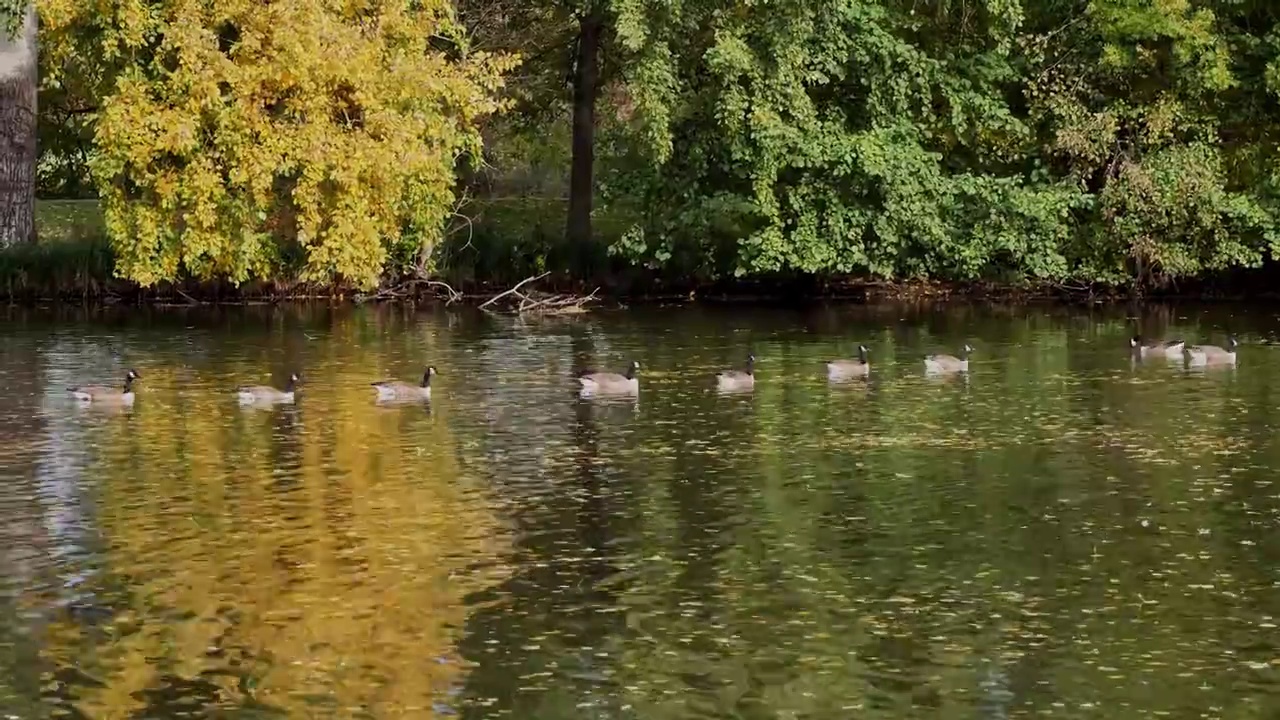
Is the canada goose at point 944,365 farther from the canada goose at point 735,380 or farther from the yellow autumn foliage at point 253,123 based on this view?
the yellow autumn foliage at point 253,123

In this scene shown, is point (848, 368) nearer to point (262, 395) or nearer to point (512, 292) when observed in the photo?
point (262, 395)

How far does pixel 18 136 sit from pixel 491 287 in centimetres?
1278

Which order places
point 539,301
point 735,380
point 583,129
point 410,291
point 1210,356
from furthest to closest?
1. point 583,129
2. point 410,291
3. point 539,301
4. point 1210,356
5. point 735,380

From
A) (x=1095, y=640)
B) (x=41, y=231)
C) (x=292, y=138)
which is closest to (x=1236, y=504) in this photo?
(x=1095, y=640)

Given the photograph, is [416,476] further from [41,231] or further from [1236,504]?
[41,231]

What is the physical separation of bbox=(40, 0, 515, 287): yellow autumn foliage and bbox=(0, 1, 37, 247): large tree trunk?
236 inches

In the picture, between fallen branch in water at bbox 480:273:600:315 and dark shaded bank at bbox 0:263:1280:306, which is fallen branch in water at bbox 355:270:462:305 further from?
fallen branch in water at bbox 480:273:600:315

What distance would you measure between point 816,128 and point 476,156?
27.5ft

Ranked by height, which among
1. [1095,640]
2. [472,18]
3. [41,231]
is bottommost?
[1095,640]

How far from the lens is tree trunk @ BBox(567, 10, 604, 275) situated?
59.4m

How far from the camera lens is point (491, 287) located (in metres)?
57.7

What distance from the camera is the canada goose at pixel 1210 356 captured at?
39.4 meters

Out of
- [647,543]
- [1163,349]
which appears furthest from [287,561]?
[1163,349]

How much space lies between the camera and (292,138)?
158 ft
